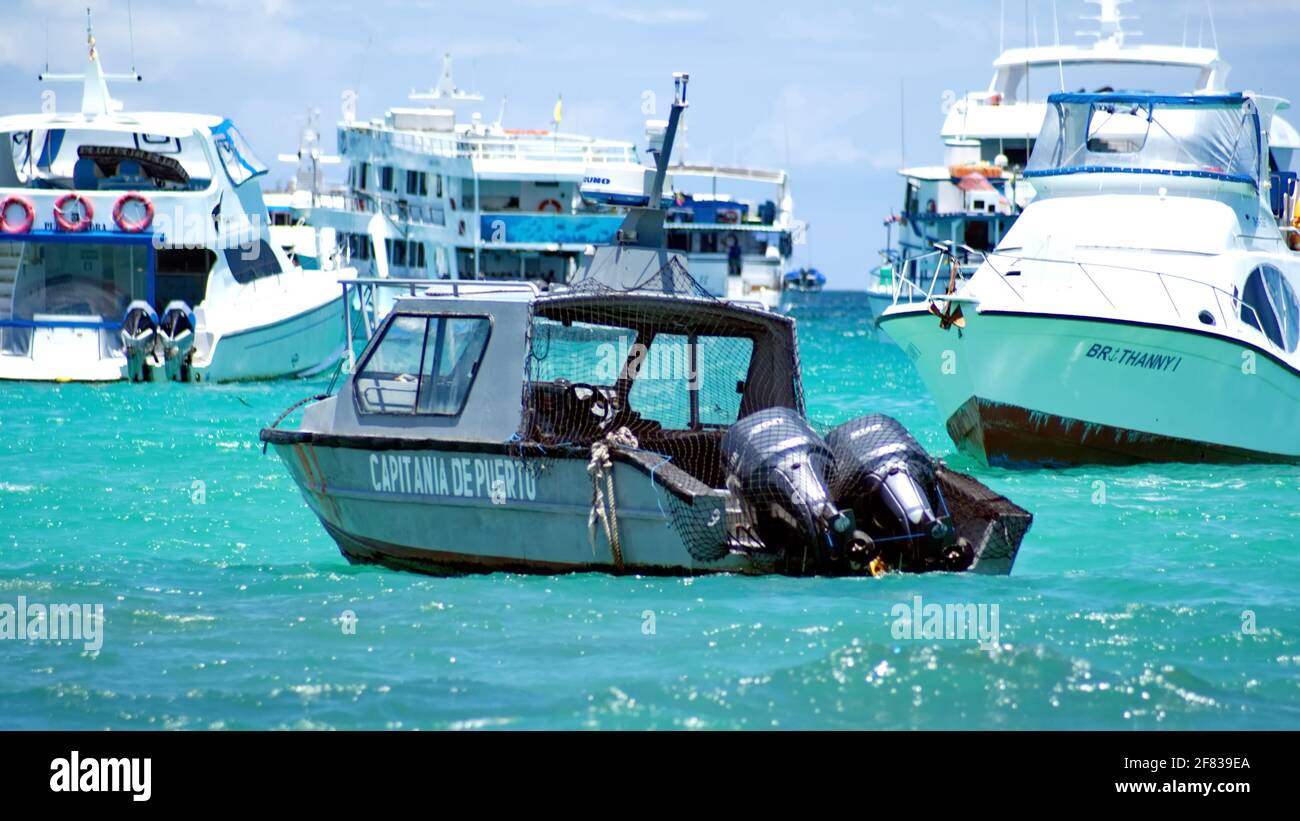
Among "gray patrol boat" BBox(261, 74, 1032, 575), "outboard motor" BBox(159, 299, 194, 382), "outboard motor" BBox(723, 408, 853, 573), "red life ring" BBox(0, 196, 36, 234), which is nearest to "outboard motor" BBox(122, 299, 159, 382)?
"outboard motor" BBox(159, 299, 194, 382)

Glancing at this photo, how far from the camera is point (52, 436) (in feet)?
71.0

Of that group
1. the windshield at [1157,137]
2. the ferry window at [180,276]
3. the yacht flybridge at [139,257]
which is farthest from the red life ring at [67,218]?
the windshield at [1157,137]

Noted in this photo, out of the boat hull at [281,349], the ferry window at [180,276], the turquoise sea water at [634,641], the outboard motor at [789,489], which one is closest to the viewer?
the turquoise sea water at [634,641]

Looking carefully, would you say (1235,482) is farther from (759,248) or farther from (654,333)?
(759,248)

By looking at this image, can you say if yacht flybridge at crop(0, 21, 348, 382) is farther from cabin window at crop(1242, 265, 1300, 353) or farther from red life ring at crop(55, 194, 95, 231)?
cabin window at crop(1242, 265, 1300, 353)

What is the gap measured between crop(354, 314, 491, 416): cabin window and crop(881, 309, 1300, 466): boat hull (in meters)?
8.40

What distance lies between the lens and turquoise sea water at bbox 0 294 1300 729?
8.10 meters

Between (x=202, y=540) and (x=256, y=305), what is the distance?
18.7 m

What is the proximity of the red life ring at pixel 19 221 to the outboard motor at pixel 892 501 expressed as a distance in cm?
2313

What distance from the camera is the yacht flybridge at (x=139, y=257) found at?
1180 inches

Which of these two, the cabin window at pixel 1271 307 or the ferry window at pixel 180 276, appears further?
the ferry window at pixel 180 276

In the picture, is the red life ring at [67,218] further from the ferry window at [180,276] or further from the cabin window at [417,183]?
the cabin window at [417,183]

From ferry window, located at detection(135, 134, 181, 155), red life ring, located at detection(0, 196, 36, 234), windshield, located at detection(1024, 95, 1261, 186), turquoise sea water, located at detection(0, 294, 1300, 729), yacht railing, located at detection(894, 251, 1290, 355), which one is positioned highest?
ferry window, located at detection(135, 134, 181, 155)

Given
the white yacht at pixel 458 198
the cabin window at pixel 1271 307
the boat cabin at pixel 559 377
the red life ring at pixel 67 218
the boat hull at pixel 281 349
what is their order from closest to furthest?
the boat cabin at pixel 559 377, the cabin window at pixel 1271 307, the red life ring at pixel 67 218, the boat hull at pixel 281 349, the white yacht at pixel 458 198
